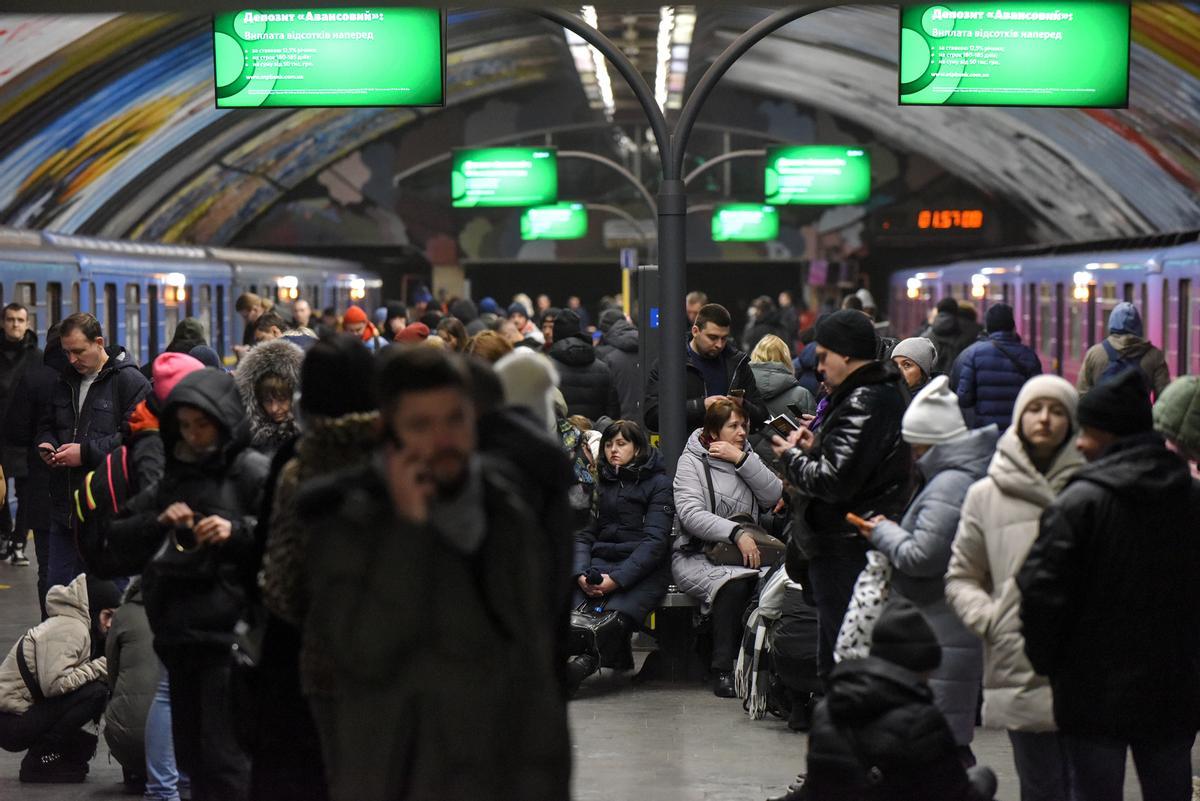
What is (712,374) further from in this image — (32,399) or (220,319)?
(220,319)

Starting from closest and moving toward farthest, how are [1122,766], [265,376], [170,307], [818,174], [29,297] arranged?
1. [1122,766]
2. [265,376]
3. [29,297]
4. [170,307]
5. [818,174]

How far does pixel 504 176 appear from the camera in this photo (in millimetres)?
22453

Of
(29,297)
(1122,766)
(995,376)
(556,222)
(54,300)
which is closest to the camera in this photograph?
(1122,766)

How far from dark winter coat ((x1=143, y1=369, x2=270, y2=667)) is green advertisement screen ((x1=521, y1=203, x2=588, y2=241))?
2489cm

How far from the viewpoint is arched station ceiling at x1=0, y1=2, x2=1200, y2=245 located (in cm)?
2067

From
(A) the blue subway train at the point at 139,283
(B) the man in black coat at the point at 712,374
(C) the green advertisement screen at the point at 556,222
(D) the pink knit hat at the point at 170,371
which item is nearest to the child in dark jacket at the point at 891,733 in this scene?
(D) the pink knit hat at the point at 170,371

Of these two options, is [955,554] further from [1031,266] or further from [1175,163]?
[1175,163]

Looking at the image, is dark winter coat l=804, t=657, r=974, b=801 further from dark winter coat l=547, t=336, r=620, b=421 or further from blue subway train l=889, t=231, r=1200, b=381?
blue subway train l=889, t=231, r=1200, b=381

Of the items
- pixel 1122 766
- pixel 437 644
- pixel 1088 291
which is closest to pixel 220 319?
pixel 1088 291

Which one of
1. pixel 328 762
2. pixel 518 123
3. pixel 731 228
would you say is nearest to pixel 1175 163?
pixel 731 228

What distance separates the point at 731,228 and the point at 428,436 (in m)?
28.8

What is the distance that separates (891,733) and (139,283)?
631 inches

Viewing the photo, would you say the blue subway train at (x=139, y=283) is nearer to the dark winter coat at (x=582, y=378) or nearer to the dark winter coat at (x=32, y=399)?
the dark winter coat at (x=32, y=399)

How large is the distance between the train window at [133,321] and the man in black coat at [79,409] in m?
9.86
